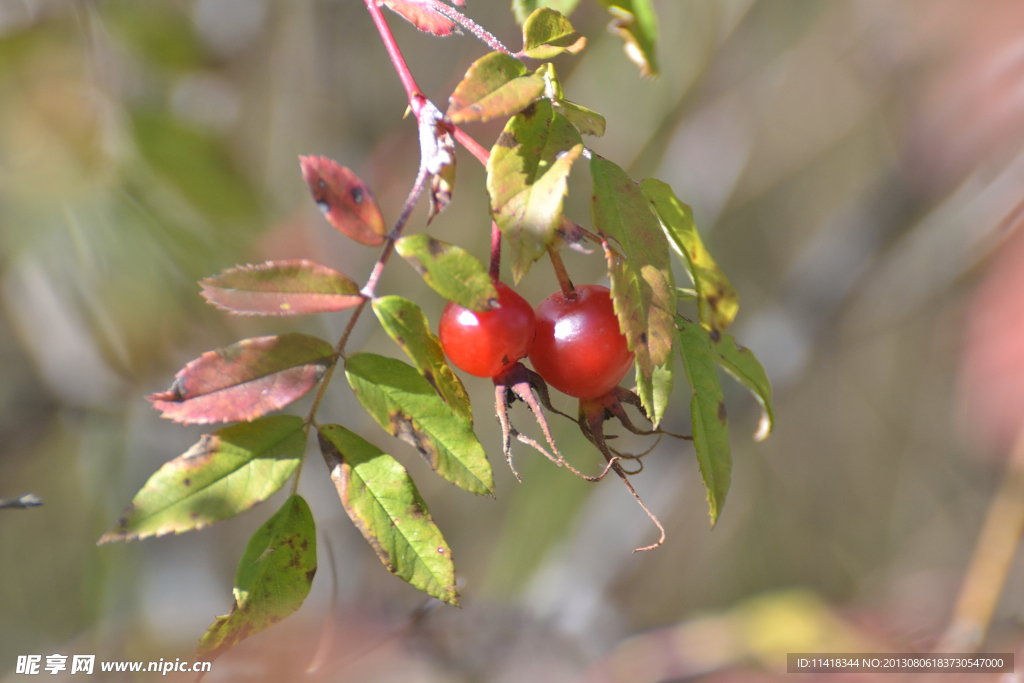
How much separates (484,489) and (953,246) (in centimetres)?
139

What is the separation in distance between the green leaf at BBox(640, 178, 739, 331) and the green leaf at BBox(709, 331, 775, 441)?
14mm

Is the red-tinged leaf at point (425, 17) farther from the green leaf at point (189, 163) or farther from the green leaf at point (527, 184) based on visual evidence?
the green leaf at point (189, 163)

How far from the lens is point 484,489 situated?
35 centimetres

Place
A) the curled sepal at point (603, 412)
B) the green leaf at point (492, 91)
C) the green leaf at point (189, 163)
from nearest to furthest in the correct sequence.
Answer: the green leaf at point (492, 91)
the curled sepal at point (603, 412)
the green leaf at point (189, 163)

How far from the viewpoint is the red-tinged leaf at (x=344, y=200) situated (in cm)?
35

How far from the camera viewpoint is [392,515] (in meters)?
0.36

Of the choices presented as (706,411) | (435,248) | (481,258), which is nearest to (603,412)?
(706,411)

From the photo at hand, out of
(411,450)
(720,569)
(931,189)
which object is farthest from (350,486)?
(720,569)

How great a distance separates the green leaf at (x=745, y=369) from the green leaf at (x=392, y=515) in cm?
24

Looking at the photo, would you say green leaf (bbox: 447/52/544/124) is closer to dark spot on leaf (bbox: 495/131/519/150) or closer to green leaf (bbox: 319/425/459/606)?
dark spot on leaf (bbox: 495/131/519/150)

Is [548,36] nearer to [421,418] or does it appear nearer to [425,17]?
[425,17]

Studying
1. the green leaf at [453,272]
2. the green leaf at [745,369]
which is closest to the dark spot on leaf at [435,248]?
the green leaf at [453,272]

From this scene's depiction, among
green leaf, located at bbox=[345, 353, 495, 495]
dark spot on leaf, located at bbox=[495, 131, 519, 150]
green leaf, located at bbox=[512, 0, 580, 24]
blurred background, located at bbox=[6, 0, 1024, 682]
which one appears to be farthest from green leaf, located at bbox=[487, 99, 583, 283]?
blurred background, located at bbox=[6, 0, 1024, 682]

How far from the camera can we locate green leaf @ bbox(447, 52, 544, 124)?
31 cm
